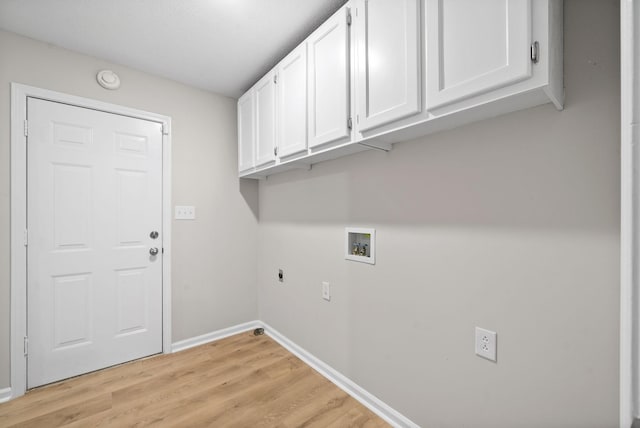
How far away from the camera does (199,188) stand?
2.59 m

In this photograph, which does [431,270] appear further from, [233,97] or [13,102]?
[13,102]

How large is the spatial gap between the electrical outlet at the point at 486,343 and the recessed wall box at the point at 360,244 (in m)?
0.65

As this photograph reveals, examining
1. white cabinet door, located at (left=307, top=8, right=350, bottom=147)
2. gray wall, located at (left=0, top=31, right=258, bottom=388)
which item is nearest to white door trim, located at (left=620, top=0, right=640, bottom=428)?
white cabinet door, located at (left=307, top=8, right=350, bottom=147)

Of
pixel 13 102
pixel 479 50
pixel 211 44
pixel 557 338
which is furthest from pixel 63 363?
pixel 479 50

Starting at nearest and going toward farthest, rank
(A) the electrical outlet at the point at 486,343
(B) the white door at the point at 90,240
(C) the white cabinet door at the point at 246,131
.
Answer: (A) the electrical outlet at the point at 486,343 → (B) the white door at the point at 90,240 → (C) the white cabinet door at the point at 246,131

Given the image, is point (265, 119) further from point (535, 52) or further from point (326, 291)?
point (535, 52)

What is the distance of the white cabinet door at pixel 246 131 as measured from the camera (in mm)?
2418

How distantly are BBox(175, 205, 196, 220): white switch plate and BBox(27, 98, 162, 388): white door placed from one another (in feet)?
0.49

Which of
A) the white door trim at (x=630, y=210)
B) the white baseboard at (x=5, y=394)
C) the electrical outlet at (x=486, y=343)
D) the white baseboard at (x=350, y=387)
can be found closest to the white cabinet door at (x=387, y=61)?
the white door trim at (x=630, y=210)

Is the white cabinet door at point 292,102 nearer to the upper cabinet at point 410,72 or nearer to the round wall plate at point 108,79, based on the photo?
the upper cabinet at point 410,72

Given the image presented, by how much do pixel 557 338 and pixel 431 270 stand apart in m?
0.53

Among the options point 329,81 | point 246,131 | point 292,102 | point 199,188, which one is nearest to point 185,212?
point 199,188

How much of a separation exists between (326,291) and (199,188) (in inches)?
60.2

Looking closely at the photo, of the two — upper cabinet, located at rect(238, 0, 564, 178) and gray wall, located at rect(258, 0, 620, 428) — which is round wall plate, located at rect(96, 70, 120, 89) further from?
gray wall, located at rect(258, 0, 620, 428)
